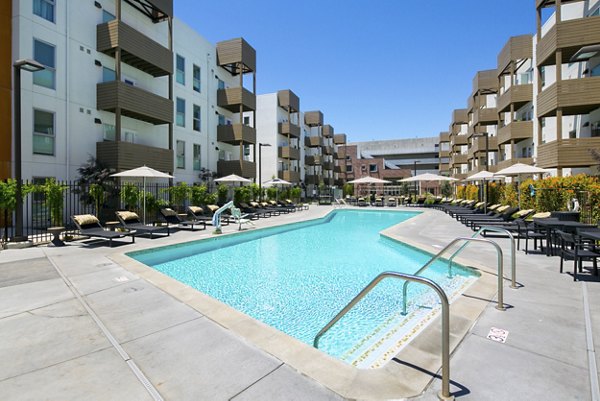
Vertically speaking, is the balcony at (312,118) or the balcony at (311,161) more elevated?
the balcony at (312,118)

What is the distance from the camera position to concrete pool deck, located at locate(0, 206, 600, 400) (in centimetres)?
261

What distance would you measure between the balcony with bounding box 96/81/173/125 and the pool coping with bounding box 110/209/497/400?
47.3 ft

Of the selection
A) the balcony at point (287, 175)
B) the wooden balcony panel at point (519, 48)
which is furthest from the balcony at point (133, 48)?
the wooden balcony panel at point (519, 48)

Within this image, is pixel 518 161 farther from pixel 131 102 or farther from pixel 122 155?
pixel 122 155

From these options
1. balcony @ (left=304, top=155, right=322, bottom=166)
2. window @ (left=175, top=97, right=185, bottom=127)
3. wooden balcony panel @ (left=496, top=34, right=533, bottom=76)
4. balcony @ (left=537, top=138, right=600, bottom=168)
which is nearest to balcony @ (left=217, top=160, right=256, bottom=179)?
window @ (left=175, top=97, right=185, bottom=127)

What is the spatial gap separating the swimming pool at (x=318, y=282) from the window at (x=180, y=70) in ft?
48.9

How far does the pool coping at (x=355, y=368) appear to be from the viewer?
2.63 meters

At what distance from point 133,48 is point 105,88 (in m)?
2.68

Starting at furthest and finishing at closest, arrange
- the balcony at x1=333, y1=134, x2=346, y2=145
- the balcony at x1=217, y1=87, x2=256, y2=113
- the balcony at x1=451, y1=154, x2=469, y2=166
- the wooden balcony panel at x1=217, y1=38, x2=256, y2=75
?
the balcony at x1=333, y1=134, x2=346, y2=145 → the balcony at x1=451, y1=154, x2=469, y2=166 → the balcony at x1=217, y1=87, x2=256, y2=113 → the wooden balcony panel at x1=217, y1=38, x2=256, y2=75

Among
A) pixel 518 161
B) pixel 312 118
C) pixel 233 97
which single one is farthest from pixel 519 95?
pixel 312 118

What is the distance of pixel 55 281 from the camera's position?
5.86 meters

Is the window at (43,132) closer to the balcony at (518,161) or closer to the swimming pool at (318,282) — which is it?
the swimming pool at (318,282)

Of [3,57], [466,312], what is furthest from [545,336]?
[3,57]

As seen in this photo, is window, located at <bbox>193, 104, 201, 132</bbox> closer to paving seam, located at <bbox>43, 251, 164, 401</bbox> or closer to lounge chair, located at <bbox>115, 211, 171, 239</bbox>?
lounge chair, located at <bbox>115, 211, 171, 239</bbox>
